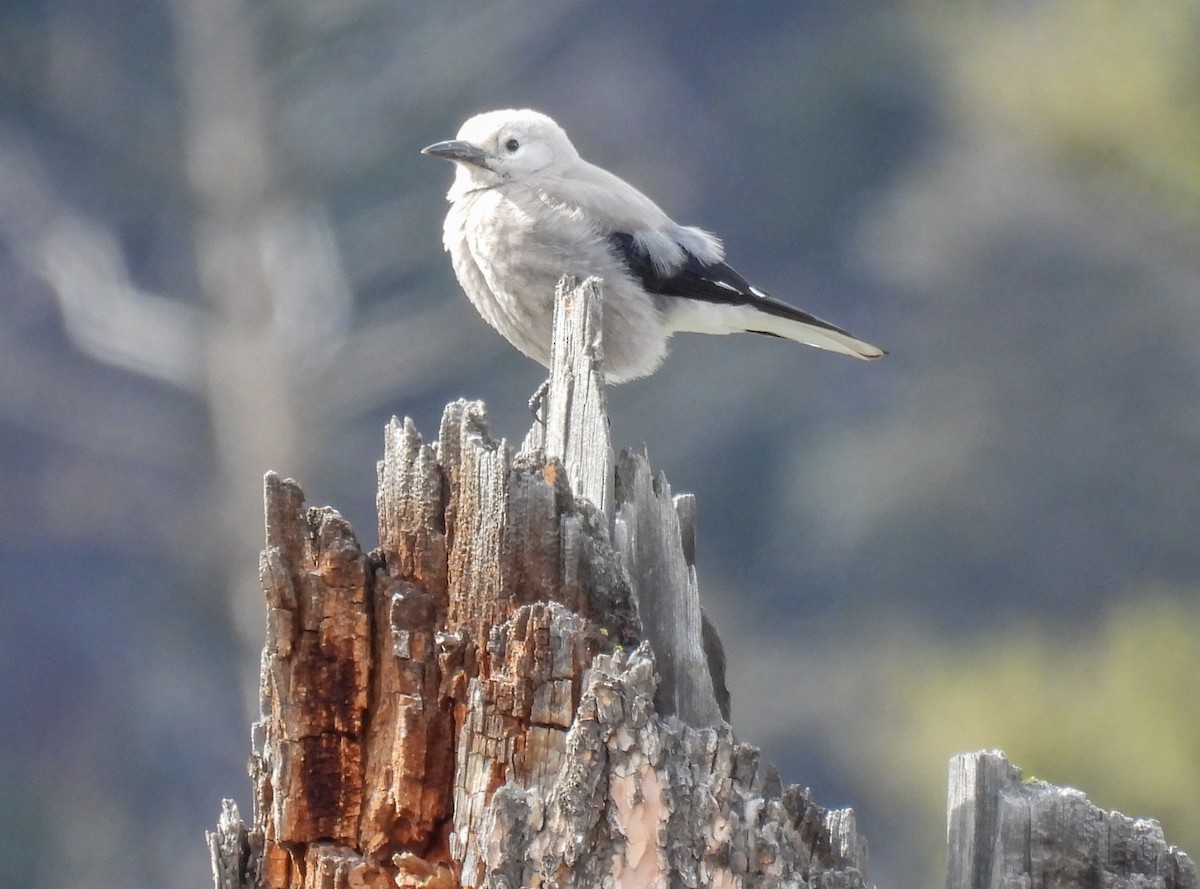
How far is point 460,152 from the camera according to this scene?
16.8 feet

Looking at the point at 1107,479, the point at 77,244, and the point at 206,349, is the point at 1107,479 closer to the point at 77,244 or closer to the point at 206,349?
the point at 206,349

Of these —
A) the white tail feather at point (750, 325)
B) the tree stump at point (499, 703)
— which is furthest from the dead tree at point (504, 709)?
the white tail feather at point (750, 325)

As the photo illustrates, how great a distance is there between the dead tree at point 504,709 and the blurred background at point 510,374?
944 centimetres

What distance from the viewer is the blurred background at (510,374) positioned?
1348 cm

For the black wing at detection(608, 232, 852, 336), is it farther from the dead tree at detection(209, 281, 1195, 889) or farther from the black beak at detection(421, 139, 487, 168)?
the dead tree at detection(209, 281, 1195, 889)

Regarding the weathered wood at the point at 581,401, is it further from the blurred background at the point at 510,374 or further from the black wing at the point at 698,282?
the blurred background at the point at 510,374

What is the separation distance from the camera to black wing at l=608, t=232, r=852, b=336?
17.1 feet

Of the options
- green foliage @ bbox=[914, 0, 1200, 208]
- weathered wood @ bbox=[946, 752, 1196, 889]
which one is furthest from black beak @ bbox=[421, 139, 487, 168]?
green foliage @ bbox=[914, 0, 1200, 208]

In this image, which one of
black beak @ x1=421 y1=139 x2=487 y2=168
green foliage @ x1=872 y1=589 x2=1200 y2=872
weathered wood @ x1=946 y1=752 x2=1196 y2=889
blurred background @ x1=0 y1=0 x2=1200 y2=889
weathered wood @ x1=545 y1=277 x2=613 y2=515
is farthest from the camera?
blurred background @ x1=0 y1=0 x2=1200 y2=889

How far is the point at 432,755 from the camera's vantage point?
2824 mm

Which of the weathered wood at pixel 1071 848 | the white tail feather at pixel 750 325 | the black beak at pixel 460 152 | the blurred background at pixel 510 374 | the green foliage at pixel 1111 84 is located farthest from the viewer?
the blurred background at pixel 510 374

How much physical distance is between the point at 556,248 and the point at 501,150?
38 cm

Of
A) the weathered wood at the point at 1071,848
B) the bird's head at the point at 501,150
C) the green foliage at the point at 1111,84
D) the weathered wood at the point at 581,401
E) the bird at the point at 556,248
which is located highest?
the green foliage at the point at 1111,84

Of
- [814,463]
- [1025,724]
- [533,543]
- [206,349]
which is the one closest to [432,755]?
[533,543]
